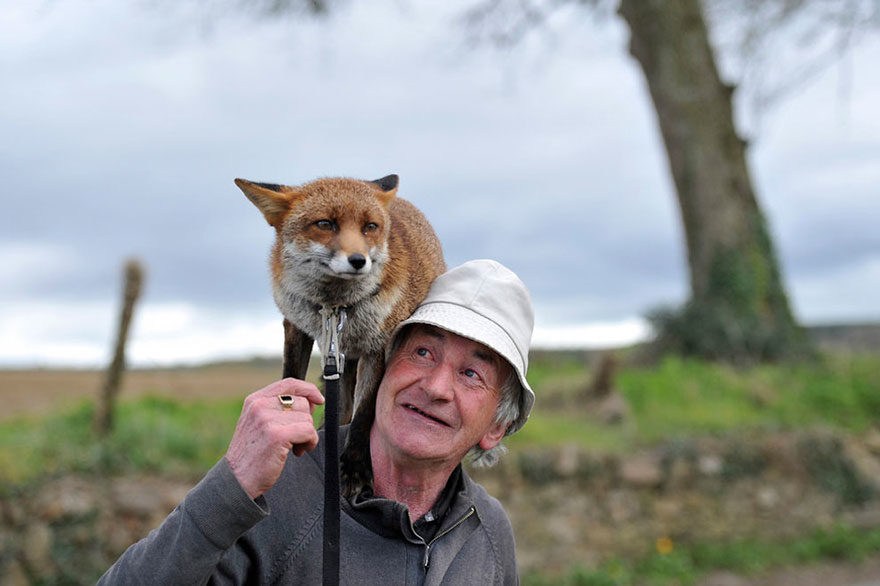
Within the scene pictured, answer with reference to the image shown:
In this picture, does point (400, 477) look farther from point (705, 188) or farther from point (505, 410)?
point (705, 188)

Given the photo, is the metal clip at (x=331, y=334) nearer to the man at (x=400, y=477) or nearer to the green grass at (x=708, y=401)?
the man at (x=400, y=477)

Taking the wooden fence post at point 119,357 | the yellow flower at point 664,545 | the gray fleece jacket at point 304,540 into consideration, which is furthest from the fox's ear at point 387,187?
the yellow flower at point 664,545

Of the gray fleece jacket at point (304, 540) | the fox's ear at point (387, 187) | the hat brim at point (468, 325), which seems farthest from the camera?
the fox's ear at point (387, 187)

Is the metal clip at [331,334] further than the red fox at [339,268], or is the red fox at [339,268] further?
the red fox at [339,268]

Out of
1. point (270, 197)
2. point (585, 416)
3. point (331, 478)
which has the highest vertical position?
point (270, 197)

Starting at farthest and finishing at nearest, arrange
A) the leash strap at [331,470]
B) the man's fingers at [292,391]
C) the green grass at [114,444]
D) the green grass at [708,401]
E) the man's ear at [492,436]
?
1. the green grass at [708,401]
2. the green grass at [114,444]
3. the man's ear at [492,436]
4. the leash strap at [331,470]
5. the man's fingers at [292,391]

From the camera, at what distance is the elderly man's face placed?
9.31ft

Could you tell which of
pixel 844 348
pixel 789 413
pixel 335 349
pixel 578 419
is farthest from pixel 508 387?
pixel 844 348

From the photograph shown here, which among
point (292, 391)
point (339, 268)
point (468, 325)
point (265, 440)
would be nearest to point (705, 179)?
point (468, 325)

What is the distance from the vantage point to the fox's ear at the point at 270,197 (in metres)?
2.82

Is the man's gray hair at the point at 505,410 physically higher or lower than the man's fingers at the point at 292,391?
lower

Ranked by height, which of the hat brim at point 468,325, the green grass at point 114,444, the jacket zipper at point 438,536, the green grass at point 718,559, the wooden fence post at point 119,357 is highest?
the hat brim at point 468,325

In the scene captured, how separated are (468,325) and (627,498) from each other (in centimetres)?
732

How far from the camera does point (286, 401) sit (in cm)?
237
